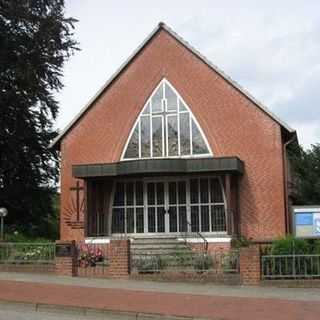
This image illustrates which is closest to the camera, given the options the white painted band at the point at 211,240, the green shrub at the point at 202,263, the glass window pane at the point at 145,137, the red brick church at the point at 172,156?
the green shrub at the point at 202,263

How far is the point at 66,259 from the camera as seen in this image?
72.3ft

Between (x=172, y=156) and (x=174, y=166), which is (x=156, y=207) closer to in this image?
(x=172, y=156)

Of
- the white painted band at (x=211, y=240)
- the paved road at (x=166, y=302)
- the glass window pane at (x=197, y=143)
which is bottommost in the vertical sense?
the paved road at (x=166, y=302)

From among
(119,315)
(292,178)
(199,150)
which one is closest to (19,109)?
(199,150)

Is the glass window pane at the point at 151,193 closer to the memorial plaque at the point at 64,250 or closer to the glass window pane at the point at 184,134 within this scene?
the glass window pane at the point at 184,134

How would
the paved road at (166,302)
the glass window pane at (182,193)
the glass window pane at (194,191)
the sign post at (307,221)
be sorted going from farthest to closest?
the glass window pane at (182,193), the glass window pane at (194,191), the sign post at (307,221), the paved road at (166,302)

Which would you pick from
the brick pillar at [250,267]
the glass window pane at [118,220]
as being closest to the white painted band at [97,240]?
the glass window pane at [118,220]

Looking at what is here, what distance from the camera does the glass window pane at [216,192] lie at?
28484 millimetres

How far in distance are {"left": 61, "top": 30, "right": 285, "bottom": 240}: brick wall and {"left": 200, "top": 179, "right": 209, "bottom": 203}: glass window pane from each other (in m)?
1.32

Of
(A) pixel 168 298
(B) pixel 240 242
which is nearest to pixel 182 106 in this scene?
(B) pixel 240 242

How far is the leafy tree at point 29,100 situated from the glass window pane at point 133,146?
7.86 metres

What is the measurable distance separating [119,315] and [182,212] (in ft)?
46.7

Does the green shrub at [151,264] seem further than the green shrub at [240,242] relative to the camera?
No

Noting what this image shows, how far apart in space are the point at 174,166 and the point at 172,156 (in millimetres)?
1886
